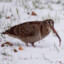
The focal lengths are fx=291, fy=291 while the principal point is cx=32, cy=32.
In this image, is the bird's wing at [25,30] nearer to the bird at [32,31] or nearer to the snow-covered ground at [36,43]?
the bird at [32,31]

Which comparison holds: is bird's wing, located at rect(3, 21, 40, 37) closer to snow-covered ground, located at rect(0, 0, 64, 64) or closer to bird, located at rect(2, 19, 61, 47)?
bird, located at rect(2, 19, 61, 47)

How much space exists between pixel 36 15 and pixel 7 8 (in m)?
0.87

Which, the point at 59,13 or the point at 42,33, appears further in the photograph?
the point at 59,13

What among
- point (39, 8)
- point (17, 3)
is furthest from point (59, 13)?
point (17, 3)

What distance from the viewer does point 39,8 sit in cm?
846

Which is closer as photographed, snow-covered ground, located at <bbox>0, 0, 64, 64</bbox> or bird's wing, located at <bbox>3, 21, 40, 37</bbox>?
snow-covered ground, located at <bbox>0, 0, 64, 64</bbox>

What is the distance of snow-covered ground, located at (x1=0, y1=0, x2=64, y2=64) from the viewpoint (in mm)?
4867

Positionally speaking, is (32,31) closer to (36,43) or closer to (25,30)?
(25,30)

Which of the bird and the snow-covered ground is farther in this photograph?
the bird

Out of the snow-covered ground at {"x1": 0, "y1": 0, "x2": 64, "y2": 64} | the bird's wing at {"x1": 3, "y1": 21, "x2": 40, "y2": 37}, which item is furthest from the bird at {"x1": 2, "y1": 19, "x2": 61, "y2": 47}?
the snow-covered ground at {"x1": 0, "y1": 0, "x2": 64, "y2": 64}

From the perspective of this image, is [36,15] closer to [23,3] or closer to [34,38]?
[23,3]

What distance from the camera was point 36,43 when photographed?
595 cm

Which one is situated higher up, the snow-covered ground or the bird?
the bird

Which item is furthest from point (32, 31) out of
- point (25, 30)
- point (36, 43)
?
point (36, 43)
